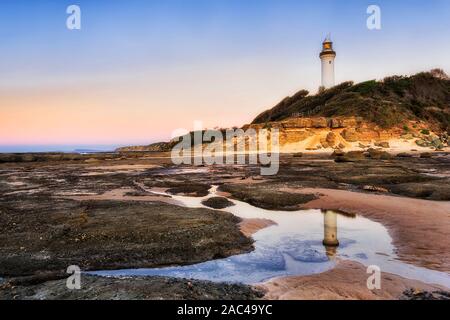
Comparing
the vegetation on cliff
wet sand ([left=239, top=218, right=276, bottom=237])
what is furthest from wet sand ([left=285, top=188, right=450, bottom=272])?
the vegetation on cliff

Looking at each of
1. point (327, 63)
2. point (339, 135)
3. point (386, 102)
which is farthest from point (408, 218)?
point (327, 63)

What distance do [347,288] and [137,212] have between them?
686cm

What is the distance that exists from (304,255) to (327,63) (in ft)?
202

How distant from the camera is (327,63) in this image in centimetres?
6338

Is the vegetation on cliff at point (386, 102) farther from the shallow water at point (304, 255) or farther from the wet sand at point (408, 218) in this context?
the shallow water at point (304, 255)

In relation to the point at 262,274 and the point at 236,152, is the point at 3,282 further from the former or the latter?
the point at 236,152

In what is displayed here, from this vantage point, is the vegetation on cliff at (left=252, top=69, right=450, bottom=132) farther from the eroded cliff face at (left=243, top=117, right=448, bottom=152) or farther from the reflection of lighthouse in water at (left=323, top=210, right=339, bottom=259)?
the reflection of lighthouse in water at (left=323, top=210, right=339, bottom=259)

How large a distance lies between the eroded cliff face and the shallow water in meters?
36.0

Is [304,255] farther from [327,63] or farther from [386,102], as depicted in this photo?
[327,63]

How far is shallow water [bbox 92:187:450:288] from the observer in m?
5.99

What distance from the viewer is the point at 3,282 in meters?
5.24

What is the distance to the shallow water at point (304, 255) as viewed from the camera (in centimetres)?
599

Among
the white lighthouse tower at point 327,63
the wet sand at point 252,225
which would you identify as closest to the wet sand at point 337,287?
the wet sand at point 252,225
